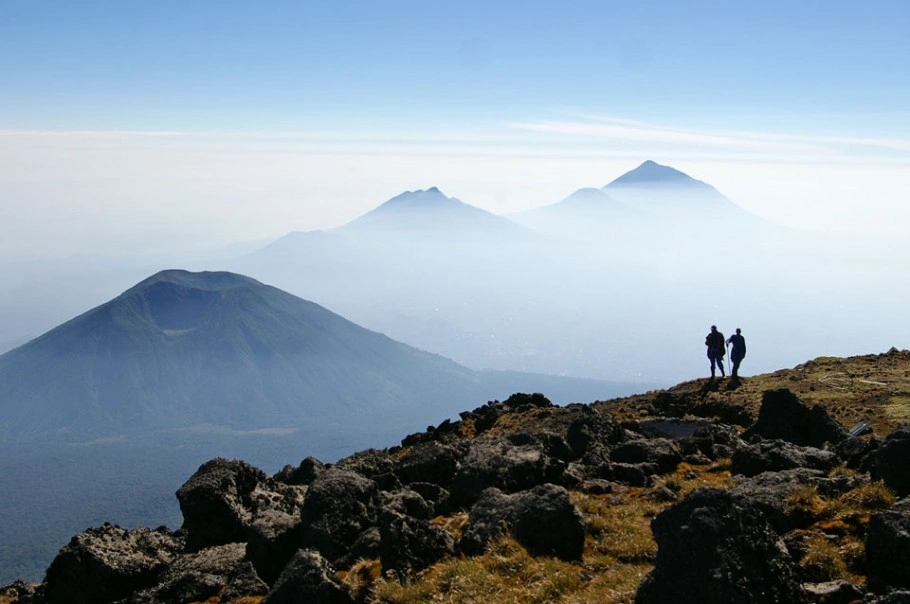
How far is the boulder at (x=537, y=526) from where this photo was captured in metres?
13.6

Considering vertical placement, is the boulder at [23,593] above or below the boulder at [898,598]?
below

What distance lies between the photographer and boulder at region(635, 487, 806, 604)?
31.9 ft

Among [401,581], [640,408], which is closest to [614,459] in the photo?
[401,581]

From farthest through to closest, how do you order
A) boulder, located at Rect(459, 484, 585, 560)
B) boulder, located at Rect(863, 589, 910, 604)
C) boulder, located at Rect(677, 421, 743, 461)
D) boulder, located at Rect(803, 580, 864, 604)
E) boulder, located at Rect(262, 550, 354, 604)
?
boulder, located at Rect(677, 421, 743, 461), boulder, located at Rect(459, 484, 585, 560), boulder, located at Rect(262, 550, 354, 604), boulder, located at Rect(803, 580, 864, 604), boulder, located at Rect(863, 589, 910, 604)

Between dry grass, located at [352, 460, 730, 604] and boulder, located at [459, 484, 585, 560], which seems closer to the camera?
dry grass, located at [352, 460, 730, 604]

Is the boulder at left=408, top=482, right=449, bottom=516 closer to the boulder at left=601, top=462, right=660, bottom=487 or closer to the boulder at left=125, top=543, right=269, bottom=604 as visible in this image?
the boulder at left=601, top=462, right=660, bottom=487

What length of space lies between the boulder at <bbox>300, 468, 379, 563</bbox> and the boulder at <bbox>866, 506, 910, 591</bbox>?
9363 mm

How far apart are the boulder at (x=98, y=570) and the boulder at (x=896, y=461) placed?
15.1 metres

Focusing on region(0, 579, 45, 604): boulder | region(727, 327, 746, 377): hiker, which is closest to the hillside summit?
region(0, 579, 45, 604): boulder

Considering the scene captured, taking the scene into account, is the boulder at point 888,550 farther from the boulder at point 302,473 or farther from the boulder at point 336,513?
the boulder at point 302,473

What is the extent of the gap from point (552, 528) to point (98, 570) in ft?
32.9

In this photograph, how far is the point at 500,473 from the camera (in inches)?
688

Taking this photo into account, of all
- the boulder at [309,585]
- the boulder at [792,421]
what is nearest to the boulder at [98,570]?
the boulder at [309,585]

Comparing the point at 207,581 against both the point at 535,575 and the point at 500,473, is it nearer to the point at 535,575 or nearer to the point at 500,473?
the point at 500,473
